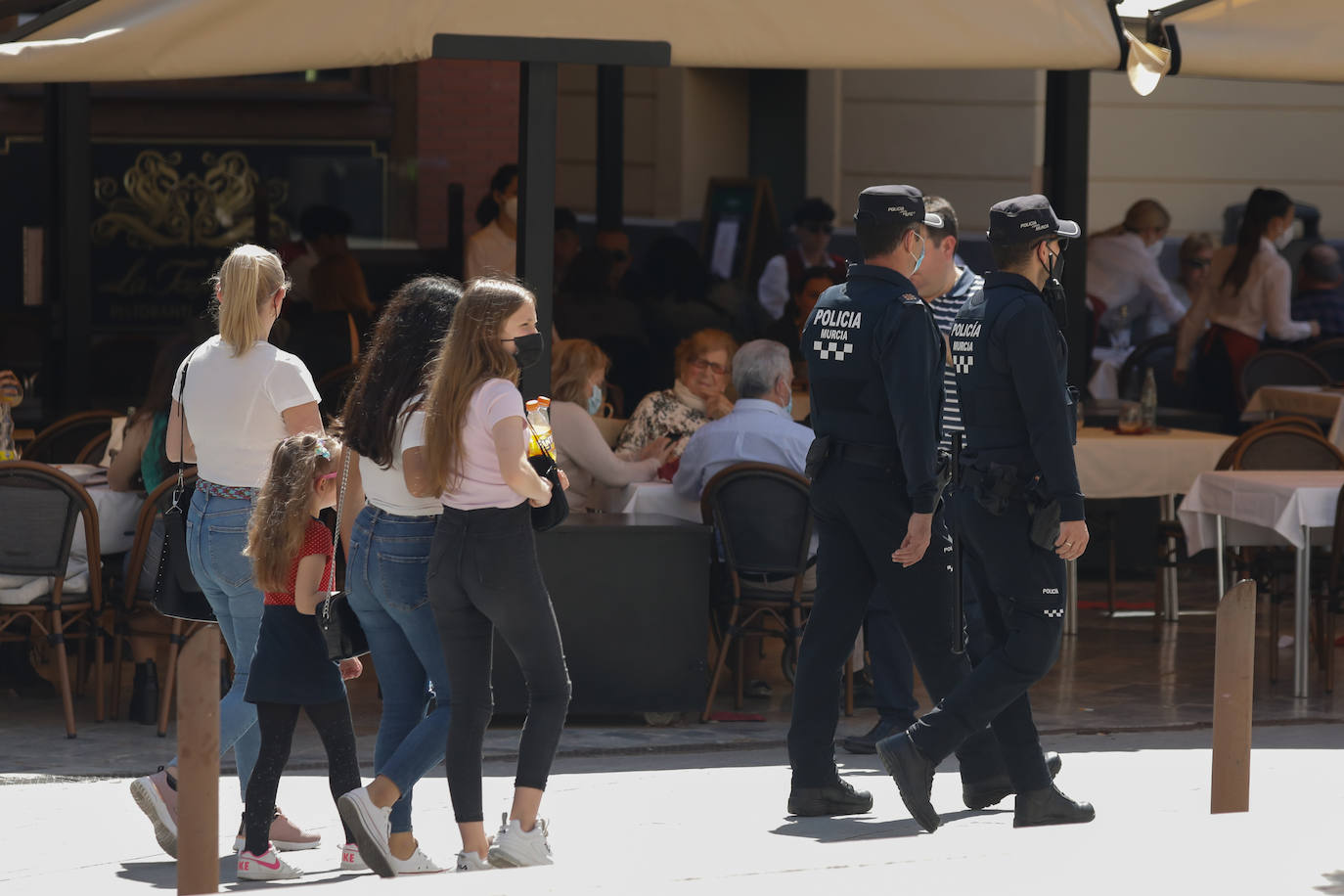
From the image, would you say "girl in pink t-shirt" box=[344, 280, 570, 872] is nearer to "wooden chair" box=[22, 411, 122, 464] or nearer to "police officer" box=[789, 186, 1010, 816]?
"police officer" box=[789, 186, 1010, 816]

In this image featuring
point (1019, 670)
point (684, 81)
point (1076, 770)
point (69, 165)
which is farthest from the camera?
point (684, 81)

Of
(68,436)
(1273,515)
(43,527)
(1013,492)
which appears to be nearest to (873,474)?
(1013,492)

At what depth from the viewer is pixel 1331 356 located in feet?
39.8

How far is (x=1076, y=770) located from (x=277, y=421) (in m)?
2.81

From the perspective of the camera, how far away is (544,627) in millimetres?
5168

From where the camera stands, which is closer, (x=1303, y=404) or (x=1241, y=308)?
(x=1303, y=404)

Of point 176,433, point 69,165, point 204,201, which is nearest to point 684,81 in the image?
point 204,201

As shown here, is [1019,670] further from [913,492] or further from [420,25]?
[420,25]

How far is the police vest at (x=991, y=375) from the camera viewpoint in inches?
218

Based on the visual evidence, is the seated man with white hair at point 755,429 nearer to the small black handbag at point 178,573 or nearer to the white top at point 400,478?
the small black handbag at point 178,573

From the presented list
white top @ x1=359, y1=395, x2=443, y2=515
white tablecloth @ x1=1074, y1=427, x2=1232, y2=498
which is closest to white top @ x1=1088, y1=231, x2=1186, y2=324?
white tablecloth @ x1=1074, y1=427, x2=1232, y2=498

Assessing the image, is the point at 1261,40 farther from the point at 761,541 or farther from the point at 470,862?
the point at 470,862

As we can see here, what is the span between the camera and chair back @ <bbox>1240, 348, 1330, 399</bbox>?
37.2 ft

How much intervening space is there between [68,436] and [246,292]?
3.39m
